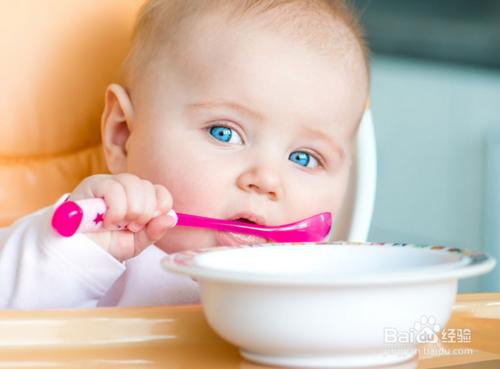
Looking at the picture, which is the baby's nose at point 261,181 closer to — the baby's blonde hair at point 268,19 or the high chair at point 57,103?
the baby's blonde hair at point 268,19

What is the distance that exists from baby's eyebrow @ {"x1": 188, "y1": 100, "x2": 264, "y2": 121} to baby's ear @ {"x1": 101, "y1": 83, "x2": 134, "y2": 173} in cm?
12

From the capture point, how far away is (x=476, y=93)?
9.99 ft

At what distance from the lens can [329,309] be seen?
684 millimetres

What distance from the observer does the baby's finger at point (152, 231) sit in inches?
38.8

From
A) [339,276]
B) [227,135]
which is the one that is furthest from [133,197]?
[339,276]

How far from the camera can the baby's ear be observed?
1258 millimetres

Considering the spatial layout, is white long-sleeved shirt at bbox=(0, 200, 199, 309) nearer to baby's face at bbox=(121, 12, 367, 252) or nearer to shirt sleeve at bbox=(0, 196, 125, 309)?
shirt sleeve at bbox=(0, 196, 125, 309)

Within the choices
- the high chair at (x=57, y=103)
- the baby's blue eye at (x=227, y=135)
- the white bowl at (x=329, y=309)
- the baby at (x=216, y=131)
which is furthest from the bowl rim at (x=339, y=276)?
the high chair at (x=57, y=103)

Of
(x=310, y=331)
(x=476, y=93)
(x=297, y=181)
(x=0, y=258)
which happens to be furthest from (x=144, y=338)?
(x=476, y=93)

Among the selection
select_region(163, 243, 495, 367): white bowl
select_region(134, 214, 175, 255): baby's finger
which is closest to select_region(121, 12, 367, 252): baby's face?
select_region(134, 214, 175, 255): baby's finger

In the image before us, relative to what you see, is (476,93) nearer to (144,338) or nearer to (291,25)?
(291,25)

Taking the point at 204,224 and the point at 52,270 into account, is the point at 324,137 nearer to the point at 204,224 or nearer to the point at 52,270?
the point at 204,224

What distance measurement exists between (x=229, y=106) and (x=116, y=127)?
197mm

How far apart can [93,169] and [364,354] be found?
32.5 inches
